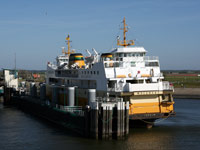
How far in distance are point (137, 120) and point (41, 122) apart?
14421mm

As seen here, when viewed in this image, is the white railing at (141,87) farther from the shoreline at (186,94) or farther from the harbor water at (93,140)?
the shoreline at (186,94)

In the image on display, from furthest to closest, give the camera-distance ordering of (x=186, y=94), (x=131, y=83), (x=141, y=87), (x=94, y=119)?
1. (x=186, y=94)
2. (x=131, y=83)
3. (x=141, y=87)
4. (x=94, y=119)

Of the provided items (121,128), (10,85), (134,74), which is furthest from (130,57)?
(10,85)

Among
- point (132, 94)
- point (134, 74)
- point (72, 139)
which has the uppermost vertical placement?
point (134, 74)

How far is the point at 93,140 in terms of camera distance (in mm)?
28250

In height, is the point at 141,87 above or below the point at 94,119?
above

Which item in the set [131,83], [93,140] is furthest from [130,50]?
[93,140]

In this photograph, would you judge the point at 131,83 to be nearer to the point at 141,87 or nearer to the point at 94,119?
the point at 141,87

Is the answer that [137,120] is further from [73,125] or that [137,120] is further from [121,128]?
[73,125]

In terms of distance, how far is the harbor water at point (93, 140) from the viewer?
27.3m

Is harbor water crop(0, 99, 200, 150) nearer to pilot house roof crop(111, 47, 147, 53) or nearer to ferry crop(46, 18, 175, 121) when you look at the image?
ferry crop(46, 18, 175, 121)

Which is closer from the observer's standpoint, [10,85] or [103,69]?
[103,69]

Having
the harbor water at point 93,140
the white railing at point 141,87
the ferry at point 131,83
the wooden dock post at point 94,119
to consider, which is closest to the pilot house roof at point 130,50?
the ferry at point 131,83

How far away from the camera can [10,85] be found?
72.5m
